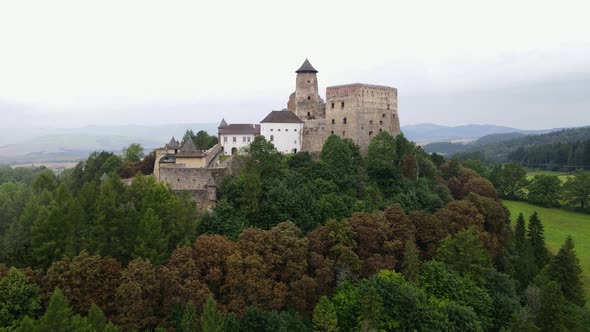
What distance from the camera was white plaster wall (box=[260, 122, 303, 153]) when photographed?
173 ft

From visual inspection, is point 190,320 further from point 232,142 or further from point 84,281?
point 232,142

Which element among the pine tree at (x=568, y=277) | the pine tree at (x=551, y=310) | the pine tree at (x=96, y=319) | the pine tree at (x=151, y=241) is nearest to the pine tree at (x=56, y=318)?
the pine tree at (x=96, y=319)

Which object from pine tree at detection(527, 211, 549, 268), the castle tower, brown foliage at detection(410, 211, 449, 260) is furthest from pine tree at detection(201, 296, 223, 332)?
pine tree at detection(527, 211, 549, 268)

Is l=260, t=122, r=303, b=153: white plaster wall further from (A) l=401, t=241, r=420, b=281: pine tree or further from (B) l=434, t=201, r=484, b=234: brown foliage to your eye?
(A) l=401, t=241, r=420, b=281: pine tree

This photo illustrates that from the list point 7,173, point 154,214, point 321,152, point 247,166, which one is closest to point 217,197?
point 247,166

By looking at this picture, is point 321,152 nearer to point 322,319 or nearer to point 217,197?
point 217,197

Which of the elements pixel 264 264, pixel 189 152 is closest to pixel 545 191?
pixel 189 152

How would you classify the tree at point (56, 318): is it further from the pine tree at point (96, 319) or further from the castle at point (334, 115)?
the castle at point (334, 115)

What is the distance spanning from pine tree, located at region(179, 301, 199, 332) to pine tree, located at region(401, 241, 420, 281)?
53.8 ft

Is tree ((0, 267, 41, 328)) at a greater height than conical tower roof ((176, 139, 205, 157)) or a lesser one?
lesser

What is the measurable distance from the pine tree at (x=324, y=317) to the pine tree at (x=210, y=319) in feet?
21.5

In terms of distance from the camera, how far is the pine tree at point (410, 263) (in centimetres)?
3341

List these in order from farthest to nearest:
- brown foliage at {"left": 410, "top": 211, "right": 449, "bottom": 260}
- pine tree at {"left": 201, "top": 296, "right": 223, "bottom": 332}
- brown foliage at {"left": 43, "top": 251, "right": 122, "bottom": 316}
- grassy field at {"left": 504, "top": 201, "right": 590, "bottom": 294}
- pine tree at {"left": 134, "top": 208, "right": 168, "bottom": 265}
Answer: grassy field at {"left": 504, "top": 201, "right": 590, "bottom": 294} < brown foliage at {"left": 410, "top": 211, "right": 449, "bottom": 260} < pine tree at {"left": 134, "top": 208, "right": 168, "bottom": 265} < brown foliage at {"left": 43, "top": 251, "right": 122, "bottom": 316} < pine tree at {"left": 201, "top": 296, "right": 223, "bottom": 332}

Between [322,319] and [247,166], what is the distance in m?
20.2
